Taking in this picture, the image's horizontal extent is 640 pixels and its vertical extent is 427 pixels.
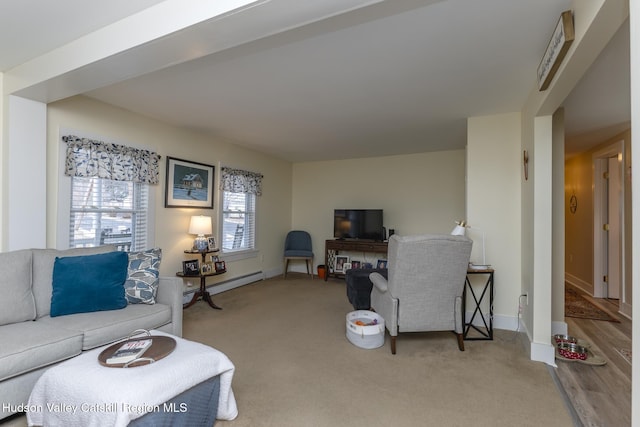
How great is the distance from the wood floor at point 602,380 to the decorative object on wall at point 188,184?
431 centimetres

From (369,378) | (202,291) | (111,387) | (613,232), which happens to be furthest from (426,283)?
(613,232)

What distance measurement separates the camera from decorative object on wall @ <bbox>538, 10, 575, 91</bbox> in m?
1.68

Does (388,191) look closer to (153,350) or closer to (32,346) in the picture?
(153,350)

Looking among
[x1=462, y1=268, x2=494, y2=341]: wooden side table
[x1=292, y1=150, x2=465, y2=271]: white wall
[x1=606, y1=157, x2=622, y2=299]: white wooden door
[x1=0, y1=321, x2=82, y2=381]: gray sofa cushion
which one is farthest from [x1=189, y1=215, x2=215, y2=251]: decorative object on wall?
[x1=606, y1=157, x2=622, y2=299]: white wooden door

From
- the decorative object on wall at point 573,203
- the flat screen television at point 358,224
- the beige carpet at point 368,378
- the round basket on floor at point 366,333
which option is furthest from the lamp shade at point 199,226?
the decorative object on wall at point 573,203

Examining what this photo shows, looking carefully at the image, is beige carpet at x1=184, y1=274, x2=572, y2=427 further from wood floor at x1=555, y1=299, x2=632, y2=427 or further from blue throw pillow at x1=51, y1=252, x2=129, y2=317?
blue throw pillow at x1=51, y1=252, x2=129, y2=317

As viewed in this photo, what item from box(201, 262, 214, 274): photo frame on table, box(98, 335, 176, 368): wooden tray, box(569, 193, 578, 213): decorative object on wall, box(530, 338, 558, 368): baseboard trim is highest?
box(569, 193, 578, 213): decorative object on wall

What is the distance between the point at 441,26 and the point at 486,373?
2.45m

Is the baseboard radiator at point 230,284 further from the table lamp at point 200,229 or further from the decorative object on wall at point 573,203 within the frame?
the decorative object on wall at point 573,203

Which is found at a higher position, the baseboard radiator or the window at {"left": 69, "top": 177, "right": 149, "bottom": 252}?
the window at {"left": 69, "top": 177, "right": 149, "bottom": 252}

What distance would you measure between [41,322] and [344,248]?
429 centimetres

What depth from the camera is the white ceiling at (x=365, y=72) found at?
1.87 m

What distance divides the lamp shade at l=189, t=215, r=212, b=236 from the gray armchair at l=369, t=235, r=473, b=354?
2.54 meters

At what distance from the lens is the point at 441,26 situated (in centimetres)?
196
